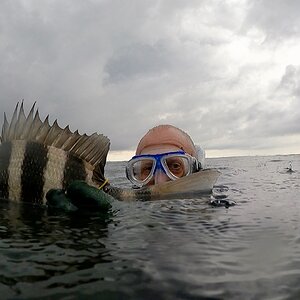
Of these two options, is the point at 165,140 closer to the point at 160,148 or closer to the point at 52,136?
the point at 160,148

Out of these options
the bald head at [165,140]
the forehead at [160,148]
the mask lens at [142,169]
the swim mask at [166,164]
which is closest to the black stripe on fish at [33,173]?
the swim mask at [166,164]

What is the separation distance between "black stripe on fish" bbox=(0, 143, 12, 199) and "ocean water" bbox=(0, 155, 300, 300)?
576 millimetres

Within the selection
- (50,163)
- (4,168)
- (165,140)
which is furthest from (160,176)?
(4,168)

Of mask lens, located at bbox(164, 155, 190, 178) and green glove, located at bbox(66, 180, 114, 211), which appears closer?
green glove, located at bbox(66, 180, 114, 211)

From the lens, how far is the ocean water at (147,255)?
6.18ft

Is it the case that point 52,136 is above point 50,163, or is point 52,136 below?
above

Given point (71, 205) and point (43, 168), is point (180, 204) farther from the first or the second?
point (43, 168)

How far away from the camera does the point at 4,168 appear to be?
4.88 metres

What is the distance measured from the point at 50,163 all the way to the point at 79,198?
94 centimetres

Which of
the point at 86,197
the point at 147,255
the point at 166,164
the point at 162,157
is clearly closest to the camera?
the point at 147,255

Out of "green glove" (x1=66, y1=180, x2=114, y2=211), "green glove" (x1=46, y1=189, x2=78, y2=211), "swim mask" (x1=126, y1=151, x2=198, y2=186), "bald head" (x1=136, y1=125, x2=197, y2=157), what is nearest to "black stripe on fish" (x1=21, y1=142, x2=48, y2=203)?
"green glove" (x1=46, y1=189, x2=78, y2=211)

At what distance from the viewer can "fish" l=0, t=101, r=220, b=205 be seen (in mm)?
4746

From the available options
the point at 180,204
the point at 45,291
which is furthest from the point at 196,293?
the point at 180,204

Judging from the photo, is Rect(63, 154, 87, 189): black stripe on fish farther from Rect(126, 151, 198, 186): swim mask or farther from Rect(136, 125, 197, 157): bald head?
Rect(136, 125, 197, 157): bald head
